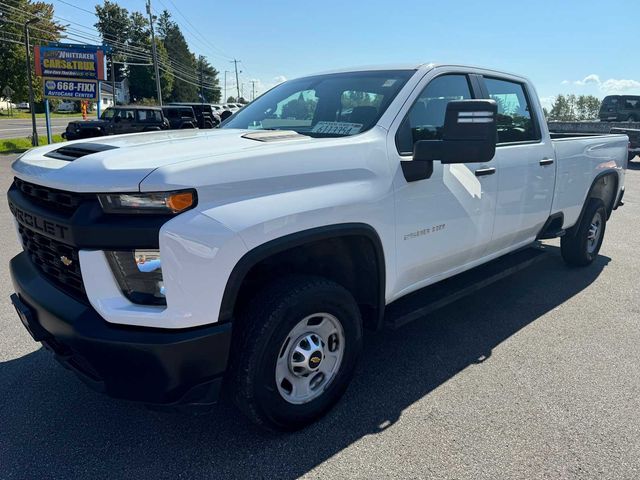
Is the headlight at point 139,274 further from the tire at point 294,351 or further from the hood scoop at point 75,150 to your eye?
the hood scoop at point 75,150

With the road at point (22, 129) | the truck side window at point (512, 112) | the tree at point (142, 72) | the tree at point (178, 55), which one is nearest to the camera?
the truck side window at point (512, 112)

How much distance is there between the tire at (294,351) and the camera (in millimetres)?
2354

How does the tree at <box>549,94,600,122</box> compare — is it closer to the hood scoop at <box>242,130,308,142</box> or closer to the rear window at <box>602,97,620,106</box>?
the rear window at <box>602,97,620,106</box>

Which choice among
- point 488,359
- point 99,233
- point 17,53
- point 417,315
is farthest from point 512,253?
point 17,53

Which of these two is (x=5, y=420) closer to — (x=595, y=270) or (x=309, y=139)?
(x=309, y=139)

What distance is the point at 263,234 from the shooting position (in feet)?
7.27

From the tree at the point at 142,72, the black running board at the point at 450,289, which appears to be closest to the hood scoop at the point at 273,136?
the black running board at the point at 450,289

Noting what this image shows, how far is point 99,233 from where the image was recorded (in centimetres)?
204

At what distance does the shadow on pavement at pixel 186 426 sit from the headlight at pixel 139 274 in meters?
0.92

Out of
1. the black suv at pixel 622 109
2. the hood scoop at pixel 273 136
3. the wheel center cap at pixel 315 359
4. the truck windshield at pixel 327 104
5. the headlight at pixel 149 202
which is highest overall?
the black suv at pixel 622 109

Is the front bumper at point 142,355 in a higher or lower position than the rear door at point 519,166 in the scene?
lower

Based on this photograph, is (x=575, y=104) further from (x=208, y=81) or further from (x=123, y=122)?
(x=208, y=81)

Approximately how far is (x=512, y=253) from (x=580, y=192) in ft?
3.51

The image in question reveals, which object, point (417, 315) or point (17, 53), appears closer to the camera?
point (417, 315)
